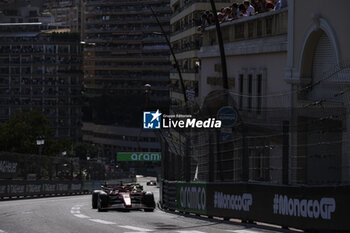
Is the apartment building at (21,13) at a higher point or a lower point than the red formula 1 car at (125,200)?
higher

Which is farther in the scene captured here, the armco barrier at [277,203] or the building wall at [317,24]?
the building wall at [317,24]

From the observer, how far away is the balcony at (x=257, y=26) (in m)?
29.7

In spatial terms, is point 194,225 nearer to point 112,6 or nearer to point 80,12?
point 112,6

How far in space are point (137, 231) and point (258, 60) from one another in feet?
50.4

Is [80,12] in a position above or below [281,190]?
above

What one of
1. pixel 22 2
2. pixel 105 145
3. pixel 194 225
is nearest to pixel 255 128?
pixel 194 225

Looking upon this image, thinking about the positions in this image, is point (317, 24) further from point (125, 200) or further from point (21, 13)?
point (21, 13)

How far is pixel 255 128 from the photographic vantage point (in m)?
19.4

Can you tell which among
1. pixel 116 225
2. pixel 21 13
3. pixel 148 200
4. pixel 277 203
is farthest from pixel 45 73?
pixel 277 203

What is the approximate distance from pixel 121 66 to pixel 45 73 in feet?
41.2

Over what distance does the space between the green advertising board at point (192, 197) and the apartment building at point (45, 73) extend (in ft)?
418

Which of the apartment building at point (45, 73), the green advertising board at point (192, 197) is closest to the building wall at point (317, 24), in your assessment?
the green advertising board at point (192, 197)

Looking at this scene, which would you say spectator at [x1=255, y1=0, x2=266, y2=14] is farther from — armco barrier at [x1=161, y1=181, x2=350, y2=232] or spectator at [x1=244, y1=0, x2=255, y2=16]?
armco barrier at [x1=161, y1=181, x2=350, y2=232]

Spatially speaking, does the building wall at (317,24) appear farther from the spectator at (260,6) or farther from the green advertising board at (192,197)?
the green advertising board at (192,197)
